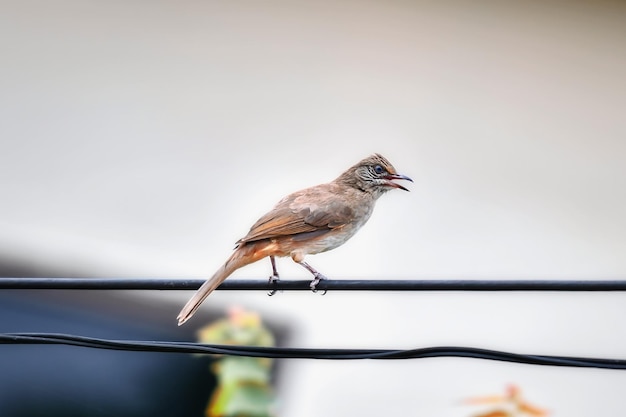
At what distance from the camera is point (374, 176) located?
21.3 feet

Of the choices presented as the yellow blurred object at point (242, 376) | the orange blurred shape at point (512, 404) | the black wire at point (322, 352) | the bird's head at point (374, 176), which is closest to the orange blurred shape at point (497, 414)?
the orange blurred shape at point (512, 404)

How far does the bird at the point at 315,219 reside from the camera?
18.2 feet

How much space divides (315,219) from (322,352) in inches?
76.2

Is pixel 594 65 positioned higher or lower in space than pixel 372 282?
higher

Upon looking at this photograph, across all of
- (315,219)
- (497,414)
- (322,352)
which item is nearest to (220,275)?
(315,219)

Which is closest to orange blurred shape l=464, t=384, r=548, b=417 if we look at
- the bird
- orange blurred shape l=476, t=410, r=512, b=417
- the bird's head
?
orange blurred shape l=476, t=410, r=512, b=417

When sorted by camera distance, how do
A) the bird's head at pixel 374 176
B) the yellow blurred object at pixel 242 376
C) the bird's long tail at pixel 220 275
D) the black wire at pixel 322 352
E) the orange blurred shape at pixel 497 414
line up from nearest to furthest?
the black wire at pixel 322 352
the orange blurred shape at pixel 497 414
the yellow blurred object at pixel 242 376
the bird's long tail at pixel 220 275
the bird's head at pixel 374 176

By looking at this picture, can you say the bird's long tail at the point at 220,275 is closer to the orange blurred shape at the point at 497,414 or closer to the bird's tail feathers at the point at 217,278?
the bird's tail feathers at the point at 217,278

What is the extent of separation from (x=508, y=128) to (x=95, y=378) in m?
4.82

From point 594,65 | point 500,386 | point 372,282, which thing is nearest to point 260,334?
point 372,282

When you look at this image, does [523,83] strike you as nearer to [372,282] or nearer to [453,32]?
[453,32]

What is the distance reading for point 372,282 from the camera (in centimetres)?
418

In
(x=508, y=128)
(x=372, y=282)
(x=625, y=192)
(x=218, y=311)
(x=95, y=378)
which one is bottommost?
(x=95, y=378)

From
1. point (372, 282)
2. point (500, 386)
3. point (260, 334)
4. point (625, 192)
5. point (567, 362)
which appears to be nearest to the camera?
point (567, 362)
